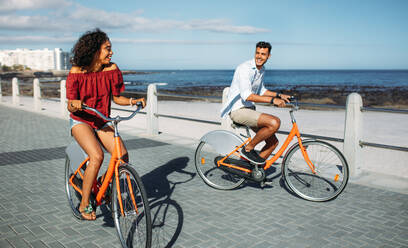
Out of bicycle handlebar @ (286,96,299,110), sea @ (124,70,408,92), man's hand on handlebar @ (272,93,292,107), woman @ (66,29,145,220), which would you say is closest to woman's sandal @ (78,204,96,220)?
woman @ (66,29,145,220)

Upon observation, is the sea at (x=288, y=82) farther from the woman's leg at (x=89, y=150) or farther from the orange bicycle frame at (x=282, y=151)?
the woman's leg at (x=89, y=150)

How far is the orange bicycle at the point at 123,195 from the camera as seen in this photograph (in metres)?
3.11

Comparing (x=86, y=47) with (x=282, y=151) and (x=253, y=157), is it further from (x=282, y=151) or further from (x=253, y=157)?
(x=282, y=151)

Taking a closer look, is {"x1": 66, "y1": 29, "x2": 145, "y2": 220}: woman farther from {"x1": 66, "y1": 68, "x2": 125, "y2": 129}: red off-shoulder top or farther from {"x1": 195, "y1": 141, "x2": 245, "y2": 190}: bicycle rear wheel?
{"x1": 195, "y1": 141, "x2": 245, "y2": 190}: bicycle rear wheel

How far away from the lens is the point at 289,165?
4.88 metres

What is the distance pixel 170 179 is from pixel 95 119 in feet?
7.32

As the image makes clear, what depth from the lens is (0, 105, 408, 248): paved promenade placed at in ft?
12.0

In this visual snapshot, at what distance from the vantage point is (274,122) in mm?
4605

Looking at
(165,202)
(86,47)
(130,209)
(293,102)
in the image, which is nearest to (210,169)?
(165,202)

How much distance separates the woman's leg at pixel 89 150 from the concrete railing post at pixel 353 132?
386 cm

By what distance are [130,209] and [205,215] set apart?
116cm

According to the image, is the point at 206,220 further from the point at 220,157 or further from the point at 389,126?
the point at 389,126

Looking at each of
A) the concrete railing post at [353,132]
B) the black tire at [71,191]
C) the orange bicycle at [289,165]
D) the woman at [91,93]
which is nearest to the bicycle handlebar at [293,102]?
the orange bicycle at [289,165]

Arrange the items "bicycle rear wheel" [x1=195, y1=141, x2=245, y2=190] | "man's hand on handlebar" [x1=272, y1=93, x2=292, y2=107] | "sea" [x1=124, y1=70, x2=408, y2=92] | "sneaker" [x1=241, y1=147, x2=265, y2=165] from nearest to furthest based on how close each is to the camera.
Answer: "man's hand on handlebar" [x1=272, y1=93, x2=292, y2=107]
"sneaker" [x1=241, y1=147, x2=265, y2=165]
"bicycle rear wheel" [x1=195, y1=141, x2=245, y2=190]
"sea" [x1=124, y1=70, x2=408, y2=92]
